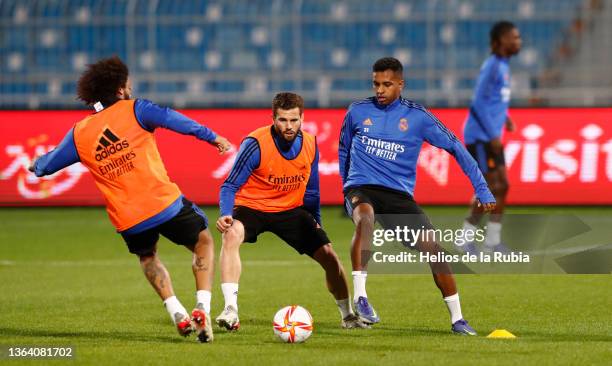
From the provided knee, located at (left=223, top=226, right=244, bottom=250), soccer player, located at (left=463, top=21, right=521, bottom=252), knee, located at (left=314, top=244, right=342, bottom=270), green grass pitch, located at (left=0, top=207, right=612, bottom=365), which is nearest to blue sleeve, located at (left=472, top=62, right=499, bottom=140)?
soccer player, located at (left=463, top=21, right=521, bottom=252)

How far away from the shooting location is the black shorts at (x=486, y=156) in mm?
13758

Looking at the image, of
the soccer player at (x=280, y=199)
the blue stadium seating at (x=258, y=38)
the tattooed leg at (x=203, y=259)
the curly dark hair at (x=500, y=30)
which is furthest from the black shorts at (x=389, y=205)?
the blue stadium seating at (x=258, y=38)

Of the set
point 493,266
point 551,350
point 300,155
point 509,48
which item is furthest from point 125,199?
point 509,48

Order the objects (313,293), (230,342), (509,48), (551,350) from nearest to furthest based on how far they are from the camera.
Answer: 1. (551,350)
2. (230,342)
3. (313,293)
4. (509,48)

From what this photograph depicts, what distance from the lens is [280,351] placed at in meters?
7.23

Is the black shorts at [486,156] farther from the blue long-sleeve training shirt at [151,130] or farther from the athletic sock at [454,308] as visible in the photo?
the blue long-sleeve training shirt at [151,130]

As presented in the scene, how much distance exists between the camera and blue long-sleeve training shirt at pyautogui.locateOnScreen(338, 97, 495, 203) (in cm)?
870

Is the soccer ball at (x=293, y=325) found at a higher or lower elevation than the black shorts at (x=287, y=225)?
lower

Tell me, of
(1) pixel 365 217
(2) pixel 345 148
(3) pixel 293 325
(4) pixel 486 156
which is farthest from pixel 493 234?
(3) pixel 293 325

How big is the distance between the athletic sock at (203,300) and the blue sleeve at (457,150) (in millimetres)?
2031

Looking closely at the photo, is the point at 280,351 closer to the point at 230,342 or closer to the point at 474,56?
the point at 230,342

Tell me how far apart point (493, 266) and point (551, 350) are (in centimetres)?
537

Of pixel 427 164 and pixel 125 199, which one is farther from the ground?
pixel 125 199

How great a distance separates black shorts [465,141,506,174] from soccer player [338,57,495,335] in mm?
5071
